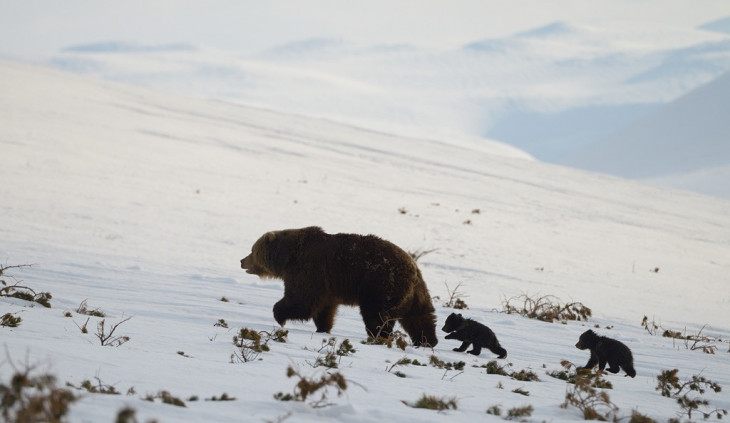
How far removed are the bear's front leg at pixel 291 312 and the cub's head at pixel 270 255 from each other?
0.58m

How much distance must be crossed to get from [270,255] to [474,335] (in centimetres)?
237

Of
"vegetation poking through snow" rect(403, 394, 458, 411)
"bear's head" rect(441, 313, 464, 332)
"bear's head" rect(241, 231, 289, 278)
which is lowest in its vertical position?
"vegetation poking through snow" rect(403, 394, 458, 411)

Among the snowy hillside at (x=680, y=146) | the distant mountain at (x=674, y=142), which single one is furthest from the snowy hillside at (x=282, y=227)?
the distant mountain at (x=674, y=142)

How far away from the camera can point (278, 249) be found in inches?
332

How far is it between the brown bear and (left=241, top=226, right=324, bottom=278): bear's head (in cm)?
2

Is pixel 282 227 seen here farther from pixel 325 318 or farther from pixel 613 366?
pixel 613 366

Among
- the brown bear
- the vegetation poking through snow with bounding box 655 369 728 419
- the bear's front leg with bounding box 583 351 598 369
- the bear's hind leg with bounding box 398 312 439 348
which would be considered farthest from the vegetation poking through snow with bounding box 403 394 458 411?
the bear's front leg with bounding box 583 351 598 369

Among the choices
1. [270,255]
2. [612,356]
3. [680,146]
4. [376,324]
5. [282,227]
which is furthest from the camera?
[680,146]

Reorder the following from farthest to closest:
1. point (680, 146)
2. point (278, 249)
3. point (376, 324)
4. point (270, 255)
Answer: point (680, 146) < point (270, 255) < point (278, 249) < point (376, 324)

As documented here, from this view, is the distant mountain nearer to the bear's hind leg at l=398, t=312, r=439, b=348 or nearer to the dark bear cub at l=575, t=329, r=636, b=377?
the dark bear cub at l=575, t=329, r=636, b=377

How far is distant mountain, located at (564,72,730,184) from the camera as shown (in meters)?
90.3

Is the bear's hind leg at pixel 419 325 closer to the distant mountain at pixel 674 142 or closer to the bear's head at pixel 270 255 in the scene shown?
the bear's head at pixel 270 255

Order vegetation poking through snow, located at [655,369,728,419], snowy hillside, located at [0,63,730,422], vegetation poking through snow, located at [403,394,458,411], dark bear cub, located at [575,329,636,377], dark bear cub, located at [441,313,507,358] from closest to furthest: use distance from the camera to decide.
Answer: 1. vegetation poking through snow, located at [403,394,458,411]
2. snowy hillside, located at [0,63,730,422]
3. vegetation poking through snow, located at [655,369,728,419]
4. dark bear cub, located at [575,329,636,377]
5. dark bear cub, located at [441,313,507,358]

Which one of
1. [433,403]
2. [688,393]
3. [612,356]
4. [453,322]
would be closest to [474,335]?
[453,322]
